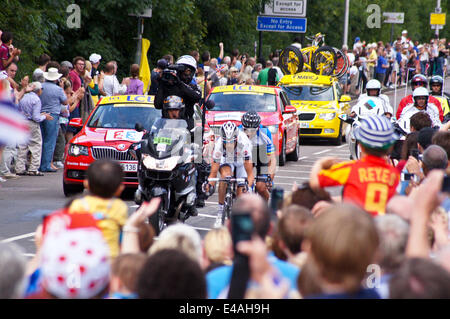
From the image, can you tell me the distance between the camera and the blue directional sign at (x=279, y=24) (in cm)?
3497

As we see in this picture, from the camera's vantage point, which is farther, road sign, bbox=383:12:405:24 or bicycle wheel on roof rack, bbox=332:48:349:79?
road sign, bbox=383:12:405:24

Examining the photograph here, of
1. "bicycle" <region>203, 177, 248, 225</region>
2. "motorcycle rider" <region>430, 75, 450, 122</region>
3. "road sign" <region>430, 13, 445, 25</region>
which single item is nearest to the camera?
"bicycle" <region>203, 177, 248, 225</region>

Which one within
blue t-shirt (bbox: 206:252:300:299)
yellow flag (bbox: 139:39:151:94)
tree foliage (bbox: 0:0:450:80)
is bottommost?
blue t-shirt (bbox: 206:252:300:299)

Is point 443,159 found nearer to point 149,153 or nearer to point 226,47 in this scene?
point 149,153

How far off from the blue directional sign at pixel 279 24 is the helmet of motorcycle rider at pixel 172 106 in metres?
24.0

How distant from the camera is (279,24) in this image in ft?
118

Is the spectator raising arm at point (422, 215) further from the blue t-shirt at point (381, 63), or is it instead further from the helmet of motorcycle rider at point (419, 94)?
the blue t-shirt at point (381, 63)

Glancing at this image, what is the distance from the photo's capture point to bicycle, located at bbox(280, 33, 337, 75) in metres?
29.0

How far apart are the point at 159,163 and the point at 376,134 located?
458 cm

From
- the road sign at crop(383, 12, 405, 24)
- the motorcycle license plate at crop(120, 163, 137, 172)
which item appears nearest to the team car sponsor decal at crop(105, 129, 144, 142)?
the motorcycle license plate at crop(120, 163, 137, 172)

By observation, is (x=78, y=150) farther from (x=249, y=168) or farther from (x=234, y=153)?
(x=249, y=168)

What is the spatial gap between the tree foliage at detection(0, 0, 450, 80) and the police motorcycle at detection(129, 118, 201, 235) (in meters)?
10.6

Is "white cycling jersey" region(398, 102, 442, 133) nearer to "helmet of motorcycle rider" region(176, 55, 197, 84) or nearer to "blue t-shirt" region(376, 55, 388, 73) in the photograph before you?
"helmet of motorcycle rider" region(176, 55, 197, 84)

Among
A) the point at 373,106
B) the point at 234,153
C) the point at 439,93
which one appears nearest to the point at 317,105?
the point at 439,93
